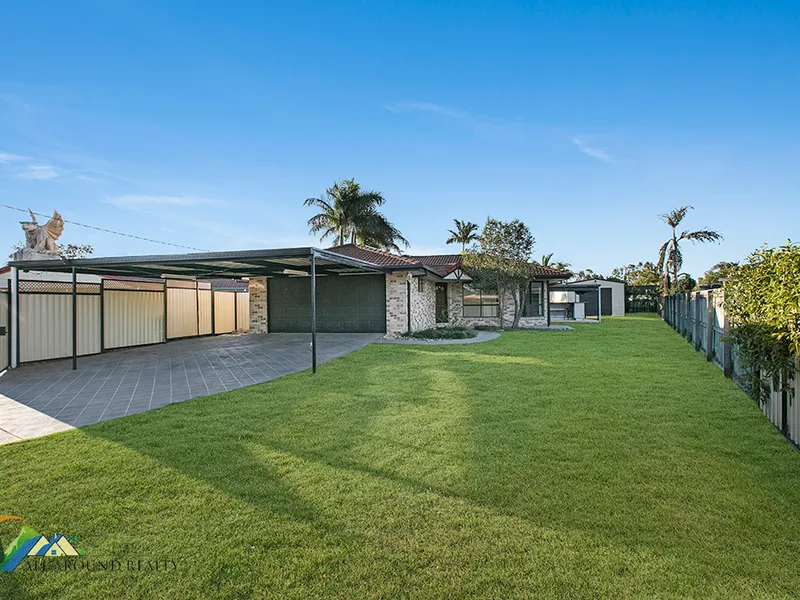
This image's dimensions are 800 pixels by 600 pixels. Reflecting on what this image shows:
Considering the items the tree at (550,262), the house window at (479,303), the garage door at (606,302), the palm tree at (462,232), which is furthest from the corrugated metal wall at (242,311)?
the tree at (550,262)

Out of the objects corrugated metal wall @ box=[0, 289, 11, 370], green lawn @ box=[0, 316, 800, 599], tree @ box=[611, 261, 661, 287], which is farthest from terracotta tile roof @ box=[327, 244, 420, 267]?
tree @ box=[611, 261, 661, 287]

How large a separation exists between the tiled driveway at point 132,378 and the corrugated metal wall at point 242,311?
513 cm

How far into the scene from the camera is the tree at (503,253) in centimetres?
1788

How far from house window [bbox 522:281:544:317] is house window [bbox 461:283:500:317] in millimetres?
1662

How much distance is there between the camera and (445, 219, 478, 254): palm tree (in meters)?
39.5

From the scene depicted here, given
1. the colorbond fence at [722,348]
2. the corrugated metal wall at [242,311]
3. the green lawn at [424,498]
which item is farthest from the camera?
the corrugated metal wall at [242,311]

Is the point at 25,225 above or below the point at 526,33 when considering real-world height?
below

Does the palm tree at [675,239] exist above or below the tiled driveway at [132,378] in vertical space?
above

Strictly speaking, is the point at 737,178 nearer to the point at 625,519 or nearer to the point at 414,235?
the point at 625,519

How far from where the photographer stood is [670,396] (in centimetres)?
640

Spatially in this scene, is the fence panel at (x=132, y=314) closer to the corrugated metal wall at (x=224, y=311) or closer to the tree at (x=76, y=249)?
the corrugated metal wall at (x=224, y=311)

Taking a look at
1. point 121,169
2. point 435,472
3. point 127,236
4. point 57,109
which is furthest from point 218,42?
point 127,236

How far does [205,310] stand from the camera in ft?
55.7

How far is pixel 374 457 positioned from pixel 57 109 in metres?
16.1
